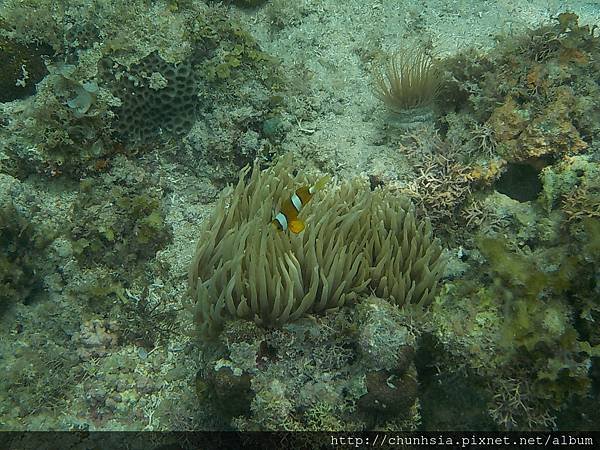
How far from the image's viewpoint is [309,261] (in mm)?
3350

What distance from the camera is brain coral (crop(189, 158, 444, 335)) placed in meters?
3.25

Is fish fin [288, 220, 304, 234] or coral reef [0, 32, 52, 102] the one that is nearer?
fish fin [288, 220, 304, 234]

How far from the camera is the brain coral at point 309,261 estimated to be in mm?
3252

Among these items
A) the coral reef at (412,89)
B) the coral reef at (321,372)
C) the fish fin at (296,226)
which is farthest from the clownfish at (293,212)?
the coral reef at (412,89)

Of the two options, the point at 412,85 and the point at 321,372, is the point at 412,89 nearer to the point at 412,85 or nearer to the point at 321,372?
the point at 412,85

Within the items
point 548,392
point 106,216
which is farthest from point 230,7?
point 548,392

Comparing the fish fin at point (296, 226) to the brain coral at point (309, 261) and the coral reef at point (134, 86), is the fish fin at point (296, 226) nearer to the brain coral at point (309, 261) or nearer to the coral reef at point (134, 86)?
the brain coral at point (309, 261)

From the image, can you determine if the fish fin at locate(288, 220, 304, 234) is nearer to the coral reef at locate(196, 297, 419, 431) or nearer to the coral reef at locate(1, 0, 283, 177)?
the coral reef at locate(196, 297, 419, 431)

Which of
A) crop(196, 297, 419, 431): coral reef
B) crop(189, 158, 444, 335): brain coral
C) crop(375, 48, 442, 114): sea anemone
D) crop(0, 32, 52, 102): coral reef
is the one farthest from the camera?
crop(0, 32, 52, 102): coral reef

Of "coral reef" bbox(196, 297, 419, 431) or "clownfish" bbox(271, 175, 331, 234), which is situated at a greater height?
"clownfish" bbox(271, 175, 331, 234)

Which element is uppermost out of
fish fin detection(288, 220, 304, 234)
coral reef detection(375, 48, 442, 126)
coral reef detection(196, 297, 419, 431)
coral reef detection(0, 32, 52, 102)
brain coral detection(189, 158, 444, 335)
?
coral reef detection(375, 48, 442, 126)

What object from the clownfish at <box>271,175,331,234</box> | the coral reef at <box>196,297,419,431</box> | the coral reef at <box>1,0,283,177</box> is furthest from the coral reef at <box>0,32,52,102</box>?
the coral reef at <box>196,297,419,431</box>

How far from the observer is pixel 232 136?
511cm

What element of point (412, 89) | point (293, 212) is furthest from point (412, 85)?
point (293, 212)
